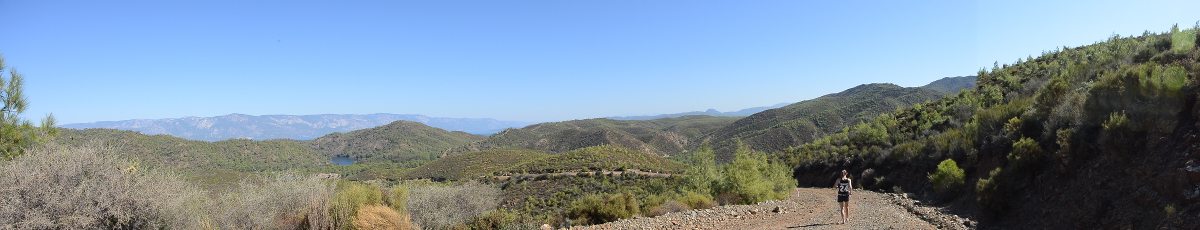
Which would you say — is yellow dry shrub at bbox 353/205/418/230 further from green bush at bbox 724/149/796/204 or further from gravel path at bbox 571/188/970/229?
green bush at bbox 724/149/796/204

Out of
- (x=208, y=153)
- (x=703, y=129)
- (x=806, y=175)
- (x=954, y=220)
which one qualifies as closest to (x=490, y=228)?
(x=954, y=220)

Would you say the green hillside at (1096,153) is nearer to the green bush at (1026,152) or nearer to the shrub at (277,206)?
the green bush at (1026,152)

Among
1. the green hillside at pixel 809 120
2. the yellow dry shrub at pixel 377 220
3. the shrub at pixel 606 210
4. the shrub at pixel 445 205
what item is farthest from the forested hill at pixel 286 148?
the green hillside at pixel 809 120

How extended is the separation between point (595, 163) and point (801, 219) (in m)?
36.8

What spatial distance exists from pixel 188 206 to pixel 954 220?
598 inches

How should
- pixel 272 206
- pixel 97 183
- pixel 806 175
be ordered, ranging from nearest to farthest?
pixel 97 183, pixel 272 206, pixel 806 175

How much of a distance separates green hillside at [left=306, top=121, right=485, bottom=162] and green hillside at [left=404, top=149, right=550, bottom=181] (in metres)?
37.3

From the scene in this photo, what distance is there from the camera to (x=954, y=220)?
8688mm

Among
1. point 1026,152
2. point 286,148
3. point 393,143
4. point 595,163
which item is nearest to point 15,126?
point 1026,152

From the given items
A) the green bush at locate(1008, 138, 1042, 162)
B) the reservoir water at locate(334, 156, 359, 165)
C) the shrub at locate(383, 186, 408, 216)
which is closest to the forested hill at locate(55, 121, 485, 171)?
the reservoir water at locate(334, 156, 359, 165)

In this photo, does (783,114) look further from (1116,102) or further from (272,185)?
(272,185)

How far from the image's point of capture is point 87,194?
712 cm

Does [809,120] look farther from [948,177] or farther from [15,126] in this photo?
[15,126]

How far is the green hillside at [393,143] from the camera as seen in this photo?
104 m
